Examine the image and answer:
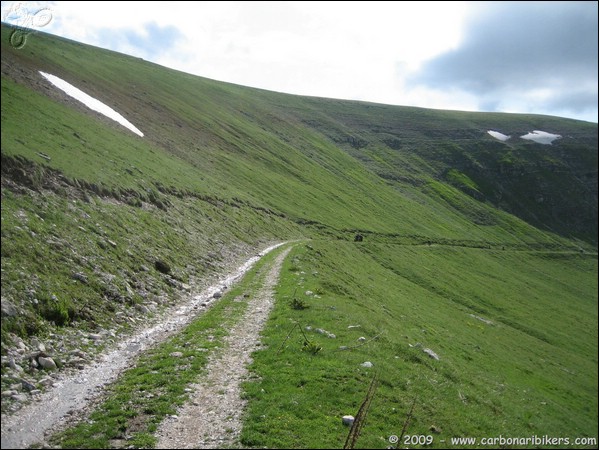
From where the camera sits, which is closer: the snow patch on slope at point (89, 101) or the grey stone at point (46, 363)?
the grey stone at point (46, 363)

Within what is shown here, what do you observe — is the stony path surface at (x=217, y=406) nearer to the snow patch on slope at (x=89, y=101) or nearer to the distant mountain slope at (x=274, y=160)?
the distant mountain slope at (x=274, y=160)

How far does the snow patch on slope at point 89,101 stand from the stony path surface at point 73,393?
48.8 meters

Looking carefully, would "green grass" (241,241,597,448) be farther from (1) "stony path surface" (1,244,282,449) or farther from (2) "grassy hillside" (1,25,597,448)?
(1) "stony path surface" (1,244,282,449)

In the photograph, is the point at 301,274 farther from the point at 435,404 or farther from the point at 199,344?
the point at 435,404

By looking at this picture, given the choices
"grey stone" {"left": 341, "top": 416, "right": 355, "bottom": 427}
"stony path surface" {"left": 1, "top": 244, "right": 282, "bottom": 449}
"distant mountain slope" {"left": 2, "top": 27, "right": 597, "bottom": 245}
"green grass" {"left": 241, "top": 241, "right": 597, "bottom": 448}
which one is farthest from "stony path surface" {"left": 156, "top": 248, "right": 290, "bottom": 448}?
"distant mountain slope" {"left": 2, "top": 27, "right": 597, "bottom": 245}

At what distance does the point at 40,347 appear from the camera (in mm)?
14117

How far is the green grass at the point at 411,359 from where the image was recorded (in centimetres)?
1352

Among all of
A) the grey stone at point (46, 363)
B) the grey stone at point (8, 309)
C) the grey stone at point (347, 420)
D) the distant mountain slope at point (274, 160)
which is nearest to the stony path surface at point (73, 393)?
the grey stone at point (46, 363)

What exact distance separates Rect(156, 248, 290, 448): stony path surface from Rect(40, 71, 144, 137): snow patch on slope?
168ft

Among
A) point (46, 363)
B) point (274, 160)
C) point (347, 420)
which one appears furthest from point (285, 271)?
point (274, 160)

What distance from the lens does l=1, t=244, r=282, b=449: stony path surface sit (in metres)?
10.5

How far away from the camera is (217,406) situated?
520 inches

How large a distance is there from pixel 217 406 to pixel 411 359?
12.1 m

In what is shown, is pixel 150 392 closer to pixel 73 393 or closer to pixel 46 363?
pixel 73 393
